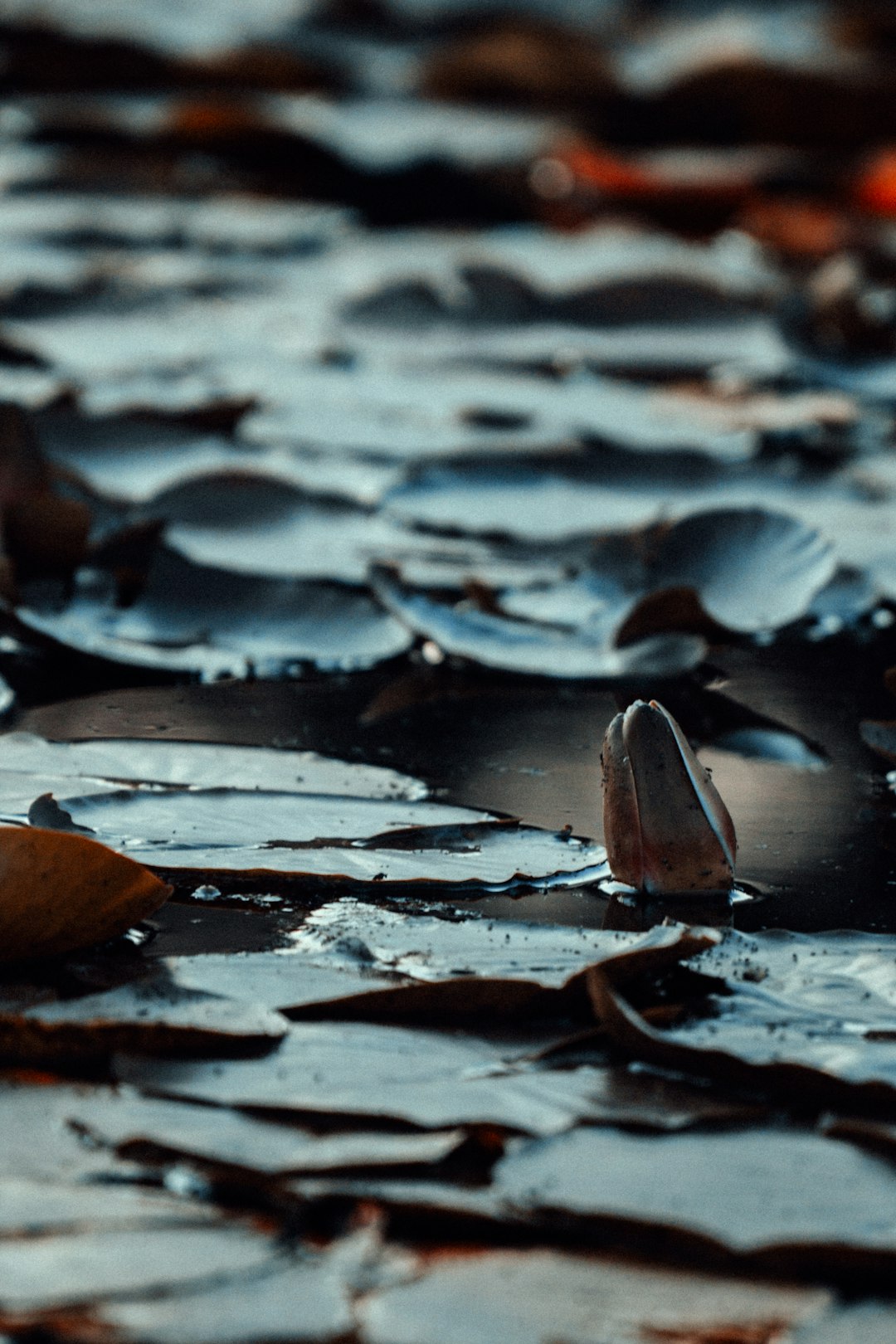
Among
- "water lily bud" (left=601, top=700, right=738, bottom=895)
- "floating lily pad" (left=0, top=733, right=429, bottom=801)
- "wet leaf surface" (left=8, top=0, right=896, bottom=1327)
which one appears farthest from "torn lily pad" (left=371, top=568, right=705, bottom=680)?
"water lily bud" (left=601, top=700, right=738, bottom=895)

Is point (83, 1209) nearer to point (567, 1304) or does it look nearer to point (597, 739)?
point (567, 1304)

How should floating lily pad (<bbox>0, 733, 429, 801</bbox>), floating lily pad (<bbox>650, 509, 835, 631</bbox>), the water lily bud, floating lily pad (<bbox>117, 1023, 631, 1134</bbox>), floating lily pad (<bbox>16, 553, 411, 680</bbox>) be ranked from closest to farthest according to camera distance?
floating lily pad (<bbox>117, 1023, 631, 1134</bbox>) < the water lily bud < floating lily pad (<bbox>0, 733, 429, 801</bbox>) < floating lily pad (<bbox>16, 553, 411, 680</bbox>) < floating lily pad (<bbox>650, 509, 835, 631</bbox>)

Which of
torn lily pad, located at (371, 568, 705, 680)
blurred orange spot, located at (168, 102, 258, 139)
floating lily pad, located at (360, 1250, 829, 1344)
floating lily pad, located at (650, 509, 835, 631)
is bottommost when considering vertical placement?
floating lily pad, located at (360, 1250, 829, 1344)

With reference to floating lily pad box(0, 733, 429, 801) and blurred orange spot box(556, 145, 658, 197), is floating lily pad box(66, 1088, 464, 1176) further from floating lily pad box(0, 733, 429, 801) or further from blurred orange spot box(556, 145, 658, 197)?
blurred orange spot box(556, 145, 658, 197)

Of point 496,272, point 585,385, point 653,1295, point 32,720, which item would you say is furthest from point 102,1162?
point 496,272

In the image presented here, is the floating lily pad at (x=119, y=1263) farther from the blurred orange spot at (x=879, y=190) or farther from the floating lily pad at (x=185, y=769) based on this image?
the blurred orange spot at (x=879, y=190)

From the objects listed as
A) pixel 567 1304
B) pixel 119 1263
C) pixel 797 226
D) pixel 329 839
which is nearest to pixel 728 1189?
pixel 567 1304
